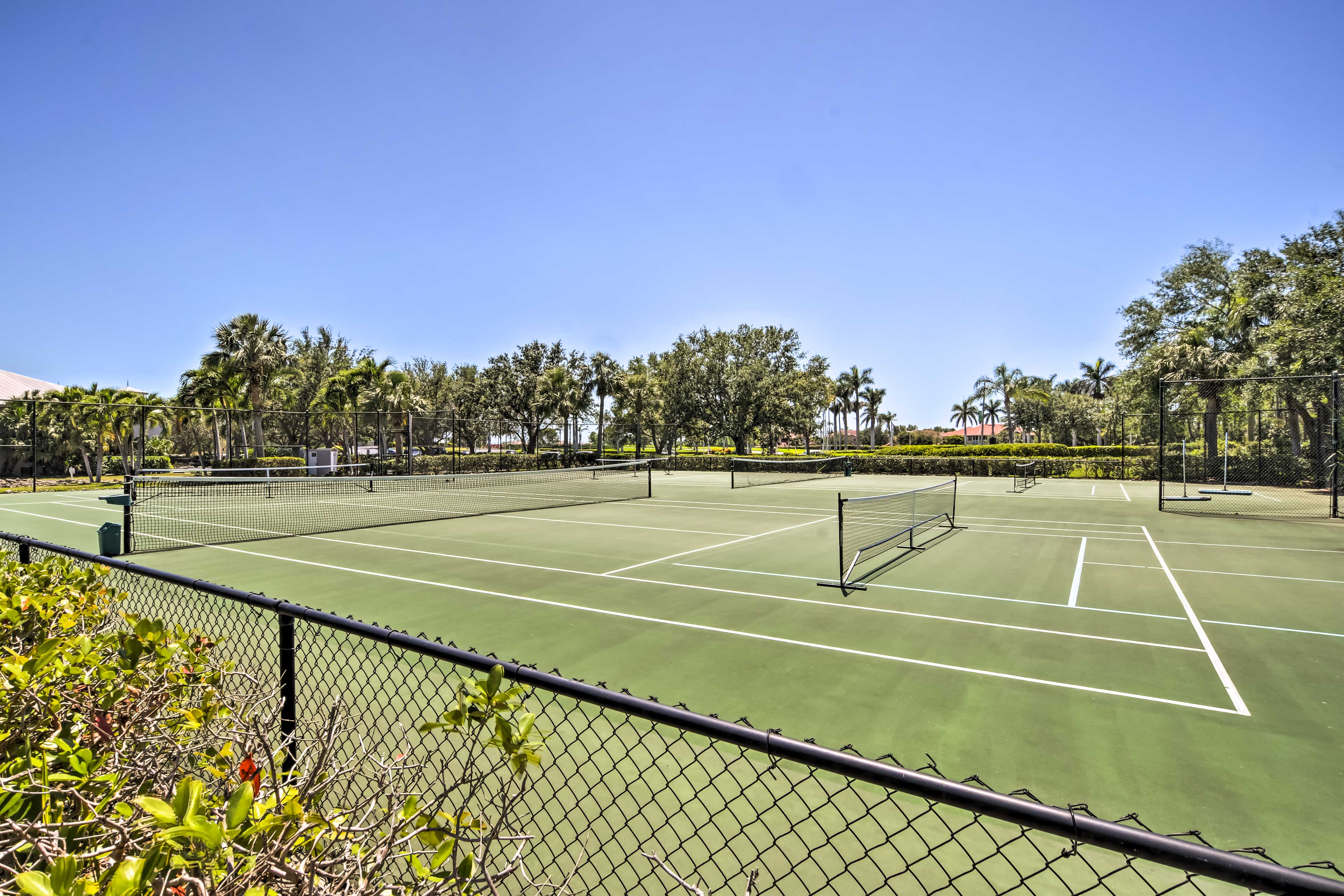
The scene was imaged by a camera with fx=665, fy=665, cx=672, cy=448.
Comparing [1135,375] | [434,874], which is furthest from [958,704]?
[1135,375]

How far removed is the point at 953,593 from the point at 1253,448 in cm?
3093

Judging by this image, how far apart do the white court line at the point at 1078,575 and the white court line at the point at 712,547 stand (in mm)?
5738

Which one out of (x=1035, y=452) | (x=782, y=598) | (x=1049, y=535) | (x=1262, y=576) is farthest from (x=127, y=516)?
(x=1035, y=452)

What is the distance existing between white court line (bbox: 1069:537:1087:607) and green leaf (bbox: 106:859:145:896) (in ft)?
32.2

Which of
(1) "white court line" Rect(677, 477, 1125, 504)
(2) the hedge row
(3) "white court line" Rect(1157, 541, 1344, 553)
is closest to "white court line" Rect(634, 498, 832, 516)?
(1) "white court line" Rect(677, 477, 1125, 504)

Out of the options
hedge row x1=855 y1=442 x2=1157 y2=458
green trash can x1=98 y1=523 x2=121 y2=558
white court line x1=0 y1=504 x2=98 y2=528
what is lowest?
white court line x1=0 y1=504 x2=98 y2=528

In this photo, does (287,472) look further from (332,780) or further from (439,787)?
(332,780)

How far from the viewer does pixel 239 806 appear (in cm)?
144

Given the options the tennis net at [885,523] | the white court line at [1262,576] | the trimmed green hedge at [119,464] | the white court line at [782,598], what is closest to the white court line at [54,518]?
the white court line at [782,598]

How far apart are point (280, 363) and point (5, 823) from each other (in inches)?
1647

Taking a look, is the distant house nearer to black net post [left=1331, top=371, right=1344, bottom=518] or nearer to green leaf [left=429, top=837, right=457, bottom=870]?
black net post [left=1331, top=371, right=1344, bottom=518]

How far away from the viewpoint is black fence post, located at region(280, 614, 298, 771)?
3121 mm

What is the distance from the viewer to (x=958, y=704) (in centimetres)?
561

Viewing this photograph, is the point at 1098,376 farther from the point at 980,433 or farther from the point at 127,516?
the point at 127,516
